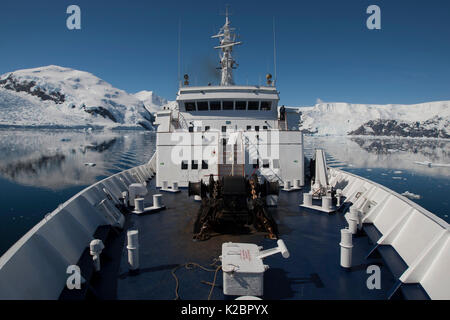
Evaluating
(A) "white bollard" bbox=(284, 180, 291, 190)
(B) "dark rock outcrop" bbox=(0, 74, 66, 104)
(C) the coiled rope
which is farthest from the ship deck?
(B) "dark rock outcrop" bbox=(0, 74, 66, 104)

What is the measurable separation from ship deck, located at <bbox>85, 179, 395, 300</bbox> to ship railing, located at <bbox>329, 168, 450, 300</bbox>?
0.36m

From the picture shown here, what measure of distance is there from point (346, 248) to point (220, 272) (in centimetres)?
247

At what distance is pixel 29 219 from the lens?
1435 centimetres

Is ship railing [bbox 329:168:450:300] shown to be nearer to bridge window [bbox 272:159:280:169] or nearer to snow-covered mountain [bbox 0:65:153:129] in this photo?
bridge window [bbox 272:159:280:169]

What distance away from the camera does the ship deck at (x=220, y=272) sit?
4273 millimetres

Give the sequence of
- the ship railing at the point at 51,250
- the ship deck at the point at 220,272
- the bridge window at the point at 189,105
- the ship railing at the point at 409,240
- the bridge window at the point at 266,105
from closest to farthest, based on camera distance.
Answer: the ship railing at the point at 51,250, the ship railing at the point at 409,240, the ship deck at the point at 220,272, the bridge window at the point at 189,105, the bridge window at the point at 266,105

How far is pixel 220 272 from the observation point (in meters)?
4.84

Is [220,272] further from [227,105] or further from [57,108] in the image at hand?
[57,108]

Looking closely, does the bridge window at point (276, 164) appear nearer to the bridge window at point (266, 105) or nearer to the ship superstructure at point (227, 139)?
the ship superstructure at point (227, 139)

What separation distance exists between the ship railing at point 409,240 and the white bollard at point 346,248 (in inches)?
30.1

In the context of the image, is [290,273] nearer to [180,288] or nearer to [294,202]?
[180,288]

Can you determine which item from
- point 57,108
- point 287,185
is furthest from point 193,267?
point 57,108

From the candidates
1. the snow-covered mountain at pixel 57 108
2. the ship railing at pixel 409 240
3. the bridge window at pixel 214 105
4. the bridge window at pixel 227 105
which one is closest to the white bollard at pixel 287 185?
the ship railing at pixel 409 240
